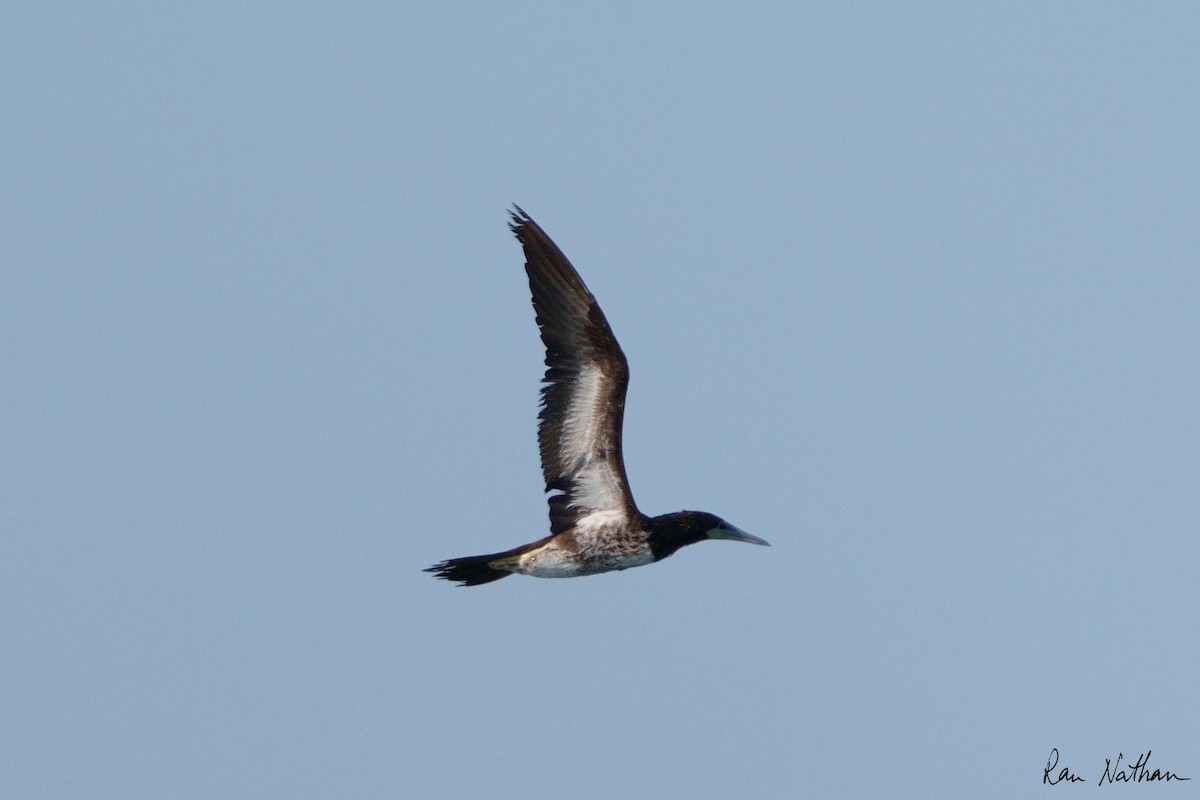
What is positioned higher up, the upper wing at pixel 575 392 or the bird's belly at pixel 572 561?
the upper wing at pixel 575 392

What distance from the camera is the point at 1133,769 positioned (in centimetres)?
6844

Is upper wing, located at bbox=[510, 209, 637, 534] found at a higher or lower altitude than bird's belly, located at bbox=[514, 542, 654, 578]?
higher

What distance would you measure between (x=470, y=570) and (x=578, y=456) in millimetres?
1540

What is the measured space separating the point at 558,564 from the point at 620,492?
95cm

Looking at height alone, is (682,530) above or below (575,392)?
below

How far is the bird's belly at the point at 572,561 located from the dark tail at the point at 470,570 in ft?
0.81

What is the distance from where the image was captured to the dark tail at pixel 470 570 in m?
67.6

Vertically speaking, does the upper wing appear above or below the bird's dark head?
above

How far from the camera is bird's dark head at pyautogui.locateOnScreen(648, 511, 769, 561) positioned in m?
67.6

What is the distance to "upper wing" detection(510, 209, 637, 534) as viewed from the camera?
67.2m

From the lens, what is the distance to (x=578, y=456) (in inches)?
2665

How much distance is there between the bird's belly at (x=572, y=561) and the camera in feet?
221

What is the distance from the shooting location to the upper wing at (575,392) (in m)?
67.2

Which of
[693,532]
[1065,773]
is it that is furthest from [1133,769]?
[693,532]
